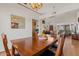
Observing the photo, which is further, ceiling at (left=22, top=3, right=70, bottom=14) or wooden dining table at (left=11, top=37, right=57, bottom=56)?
ceiling at (left=22, top=3, right=70, bottom=14)

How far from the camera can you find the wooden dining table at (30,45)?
56.1 inches

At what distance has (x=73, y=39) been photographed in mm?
1574

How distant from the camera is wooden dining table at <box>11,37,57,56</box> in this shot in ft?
4.67

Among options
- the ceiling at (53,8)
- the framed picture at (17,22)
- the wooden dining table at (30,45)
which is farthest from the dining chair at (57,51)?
the framed picture at (17,22)

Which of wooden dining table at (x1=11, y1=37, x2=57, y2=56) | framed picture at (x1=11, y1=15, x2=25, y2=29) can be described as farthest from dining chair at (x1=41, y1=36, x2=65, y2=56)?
framed picture at (x1=11, y1=15, x2=25, y2=29)

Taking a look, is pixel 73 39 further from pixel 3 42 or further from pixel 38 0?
pixel 3 42

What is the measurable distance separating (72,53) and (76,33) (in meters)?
0.36

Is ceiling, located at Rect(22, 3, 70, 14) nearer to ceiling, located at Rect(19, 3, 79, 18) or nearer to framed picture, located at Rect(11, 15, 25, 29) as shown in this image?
ceiling, located at Rect(19, 3, 79, 18)

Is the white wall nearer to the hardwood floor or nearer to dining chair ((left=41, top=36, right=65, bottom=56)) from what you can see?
the hardwood floor

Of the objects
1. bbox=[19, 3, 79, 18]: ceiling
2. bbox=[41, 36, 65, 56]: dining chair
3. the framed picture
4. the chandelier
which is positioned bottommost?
bbox=[41, 36, 65, 56]: dining chair

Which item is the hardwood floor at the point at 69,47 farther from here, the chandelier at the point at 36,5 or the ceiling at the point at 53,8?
the chandelier at the point at 36,5

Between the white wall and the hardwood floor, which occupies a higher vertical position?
the white wall

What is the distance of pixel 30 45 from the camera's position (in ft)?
5.43

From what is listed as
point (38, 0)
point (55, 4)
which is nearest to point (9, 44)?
point (38, 0)
